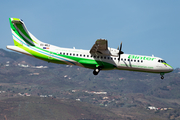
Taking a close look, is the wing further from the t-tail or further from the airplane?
the t-tail

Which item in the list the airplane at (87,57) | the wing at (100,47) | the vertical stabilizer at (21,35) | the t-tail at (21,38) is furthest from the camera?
the vertical stabilizer at (21,35)

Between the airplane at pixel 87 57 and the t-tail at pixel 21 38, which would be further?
the t-tail at pixel 21 38

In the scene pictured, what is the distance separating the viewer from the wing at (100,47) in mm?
43969

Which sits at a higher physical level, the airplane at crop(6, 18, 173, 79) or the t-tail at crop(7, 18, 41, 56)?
the t-tail at crop(7, 18, 41, 56)

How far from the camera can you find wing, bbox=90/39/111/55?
144ft

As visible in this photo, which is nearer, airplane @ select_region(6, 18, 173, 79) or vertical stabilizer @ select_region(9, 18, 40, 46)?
airplane @ select_region(6, 18, 173, 79)

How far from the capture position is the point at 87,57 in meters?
48.8

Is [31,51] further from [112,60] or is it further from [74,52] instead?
[112,60]

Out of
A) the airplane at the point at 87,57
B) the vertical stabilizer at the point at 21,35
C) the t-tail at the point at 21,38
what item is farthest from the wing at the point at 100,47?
the vertical stabilizer at the point at 21,35

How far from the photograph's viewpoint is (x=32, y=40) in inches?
2005

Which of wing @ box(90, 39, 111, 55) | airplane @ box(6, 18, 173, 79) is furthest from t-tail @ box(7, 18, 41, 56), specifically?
wing @ box(90, 39, 111, 55)

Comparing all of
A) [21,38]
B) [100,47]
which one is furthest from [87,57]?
[21,38]

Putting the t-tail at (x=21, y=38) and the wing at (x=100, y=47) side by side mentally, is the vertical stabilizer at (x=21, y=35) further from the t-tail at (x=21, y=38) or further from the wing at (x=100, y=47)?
the wing at (x=100, y=47)

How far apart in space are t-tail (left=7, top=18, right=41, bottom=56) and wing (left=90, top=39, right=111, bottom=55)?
37.9ft
